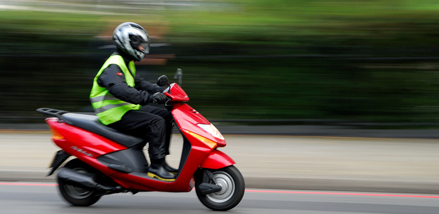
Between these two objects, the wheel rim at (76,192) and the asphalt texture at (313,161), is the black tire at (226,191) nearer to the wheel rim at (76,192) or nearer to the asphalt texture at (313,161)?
the wheel rim at (76,192)

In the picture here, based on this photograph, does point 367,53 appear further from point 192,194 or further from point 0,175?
point 0,175

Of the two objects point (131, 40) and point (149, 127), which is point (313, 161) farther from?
point (131, 40)

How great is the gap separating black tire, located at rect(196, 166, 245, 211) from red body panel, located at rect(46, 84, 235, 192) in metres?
0.10

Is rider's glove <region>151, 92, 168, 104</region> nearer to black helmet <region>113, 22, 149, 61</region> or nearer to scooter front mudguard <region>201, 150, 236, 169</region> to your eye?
black helmet <region>113, 22, 149, 61</region>

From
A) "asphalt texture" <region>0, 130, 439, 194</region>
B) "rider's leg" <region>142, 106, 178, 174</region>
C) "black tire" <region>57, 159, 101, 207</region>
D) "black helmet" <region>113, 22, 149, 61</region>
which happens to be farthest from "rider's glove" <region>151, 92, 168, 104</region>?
"asphalt texture" <region>0, 130, 439, 194</region>

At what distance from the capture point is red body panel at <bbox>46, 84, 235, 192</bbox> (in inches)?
187

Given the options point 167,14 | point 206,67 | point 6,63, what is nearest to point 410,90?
point 206,67

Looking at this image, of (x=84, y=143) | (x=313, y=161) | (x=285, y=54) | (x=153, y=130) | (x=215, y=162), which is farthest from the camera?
A: (x=285, y=54)

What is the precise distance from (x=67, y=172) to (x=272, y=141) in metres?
3.94

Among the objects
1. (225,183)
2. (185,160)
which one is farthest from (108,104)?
(225,183)

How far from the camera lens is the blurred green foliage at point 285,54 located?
8359 mm

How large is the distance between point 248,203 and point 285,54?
12.1 feet

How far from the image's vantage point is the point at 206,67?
8.81 meters

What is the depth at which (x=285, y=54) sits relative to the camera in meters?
8.53
